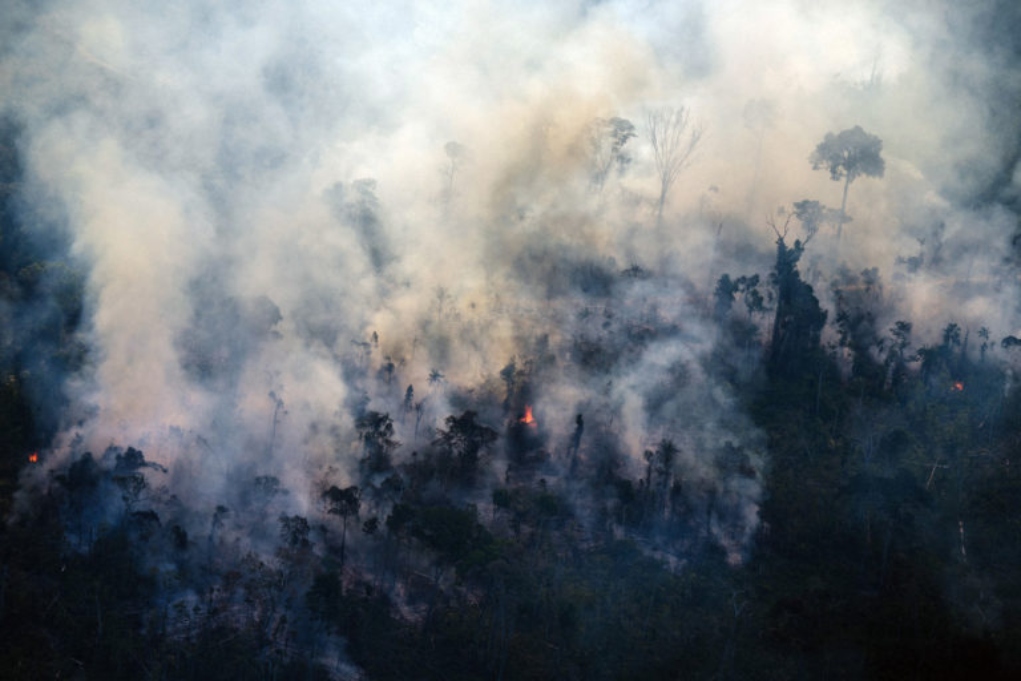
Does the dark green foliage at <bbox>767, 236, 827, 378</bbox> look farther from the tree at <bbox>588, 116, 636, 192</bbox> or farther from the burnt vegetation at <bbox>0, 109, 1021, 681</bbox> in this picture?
the tree at <bbox>588, 116, 636, 192</bbox>

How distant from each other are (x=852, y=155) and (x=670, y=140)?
16330 millimetres

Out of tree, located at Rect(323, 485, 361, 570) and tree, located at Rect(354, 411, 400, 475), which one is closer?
tree, located at Rect(323, 485, 361, 570)

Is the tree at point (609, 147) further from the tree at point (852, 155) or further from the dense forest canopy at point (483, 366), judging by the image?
the tree at point (852, 155)

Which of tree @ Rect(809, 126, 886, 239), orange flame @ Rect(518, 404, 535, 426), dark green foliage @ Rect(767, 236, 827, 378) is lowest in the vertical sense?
orange flame @ Rect(518, 404, 535, 426)

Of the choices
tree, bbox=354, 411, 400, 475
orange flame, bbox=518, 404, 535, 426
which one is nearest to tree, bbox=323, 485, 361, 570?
tree, bbox=354, 411, 400, 475

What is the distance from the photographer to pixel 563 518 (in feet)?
188

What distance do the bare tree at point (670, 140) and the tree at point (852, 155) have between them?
11.9 metres

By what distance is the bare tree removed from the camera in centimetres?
9019

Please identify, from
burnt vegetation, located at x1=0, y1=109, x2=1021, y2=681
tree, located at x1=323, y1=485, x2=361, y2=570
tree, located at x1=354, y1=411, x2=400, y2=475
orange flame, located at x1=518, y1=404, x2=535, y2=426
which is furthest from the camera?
orange flame, located at x1=518, y1=404, x2=535, y2=426

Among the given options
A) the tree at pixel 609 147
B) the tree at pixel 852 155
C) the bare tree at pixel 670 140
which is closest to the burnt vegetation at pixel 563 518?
the tree at pixel 852 155

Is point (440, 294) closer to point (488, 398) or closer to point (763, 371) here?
point (488, 398)

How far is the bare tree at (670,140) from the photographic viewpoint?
90.2 meters

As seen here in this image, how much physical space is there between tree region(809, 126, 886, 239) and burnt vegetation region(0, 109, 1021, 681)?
59.0ft

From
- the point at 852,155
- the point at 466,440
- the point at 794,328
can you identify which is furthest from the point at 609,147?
the point at 466,440
